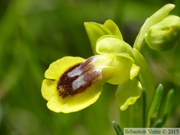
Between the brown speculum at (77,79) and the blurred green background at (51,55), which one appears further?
the blurred green background at (51,55)

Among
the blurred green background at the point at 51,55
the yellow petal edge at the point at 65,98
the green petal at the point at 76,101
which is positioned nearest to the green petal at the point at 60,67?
the yellow petal edge at the point at 65,98

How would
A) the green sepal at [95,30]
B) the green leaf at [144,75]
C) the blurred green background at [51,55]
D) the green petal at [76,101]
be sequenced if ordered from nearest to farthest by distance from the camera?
the green petal at [76,101] < the green leaf at [144,75] < the green sepal at [95,30] < the blurred green background at [51,55]

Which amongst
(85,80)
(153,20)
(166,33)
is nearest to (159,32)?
(166,33)

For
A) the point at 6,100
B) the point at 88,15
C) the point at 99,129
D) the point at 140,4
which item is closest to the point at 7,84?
the point at 6,100

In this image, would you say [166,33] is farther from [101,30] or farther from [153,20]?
[101,30]

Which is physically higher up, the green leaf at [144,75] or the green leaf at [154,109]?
the green leaf at [144,75]

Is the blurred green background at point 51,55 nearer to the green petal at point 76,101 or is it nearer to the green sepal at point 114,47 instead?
the green petal at point 76,101

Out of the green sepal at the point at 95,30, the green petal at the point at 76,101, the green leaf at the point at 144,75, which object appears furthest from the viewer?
the green sepal at the point at 95,30
